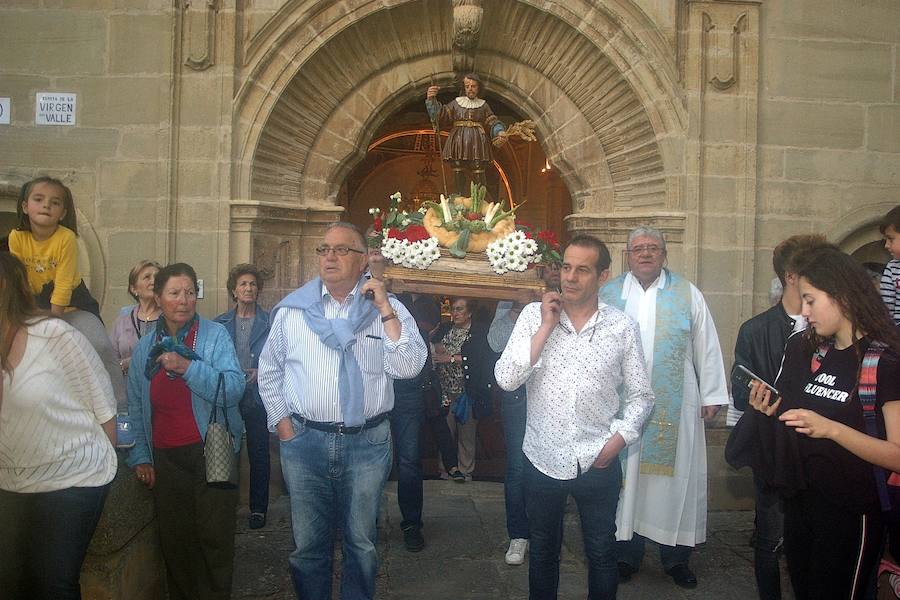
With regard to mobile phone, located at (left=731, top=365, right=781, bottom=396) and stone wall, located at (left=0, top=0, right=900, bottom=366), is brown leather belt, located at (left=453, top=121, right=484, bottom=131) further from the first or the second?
mobile phone, located at (left=731, top=365, right=781, bottom=396)

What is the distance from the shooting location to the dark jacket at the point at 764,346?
14.0 ft

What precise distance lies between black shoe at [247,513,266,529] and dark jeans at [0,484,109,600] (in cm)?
293

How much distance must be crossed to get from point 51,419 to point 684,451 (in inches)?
134

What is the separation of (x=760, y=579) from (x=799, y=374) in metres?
1.38

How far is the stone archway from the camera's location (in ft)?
21.8

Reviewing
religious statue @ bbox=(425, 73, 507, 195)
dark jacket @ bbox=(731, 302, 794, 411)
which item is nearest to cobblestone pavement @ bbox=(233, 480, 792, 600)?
dark jacket @ bbox=(731, 302, 794, 411)

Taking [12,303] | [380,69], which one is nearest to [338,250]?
[12,303]

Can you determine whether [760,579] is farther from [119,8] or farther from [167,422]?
[119,8]

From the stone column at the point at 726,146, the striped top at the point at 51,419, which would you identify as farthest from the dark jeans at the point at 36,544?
the stone column at the point at 726,146

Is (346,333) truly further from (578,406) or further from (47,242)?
(47,242)

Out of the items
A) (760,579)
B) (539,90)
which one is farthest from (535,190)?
(760,579)

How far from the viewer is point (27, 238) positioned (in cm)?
428

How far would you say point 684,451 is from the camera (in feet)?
16.4

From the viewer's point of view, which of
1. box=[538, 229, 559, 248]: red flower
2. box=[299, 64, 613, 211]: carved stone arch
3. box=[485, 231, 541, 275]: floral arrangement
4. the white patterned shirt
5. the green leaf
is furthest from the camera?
box=[299, 64, 613, 211]: carved stone arch
